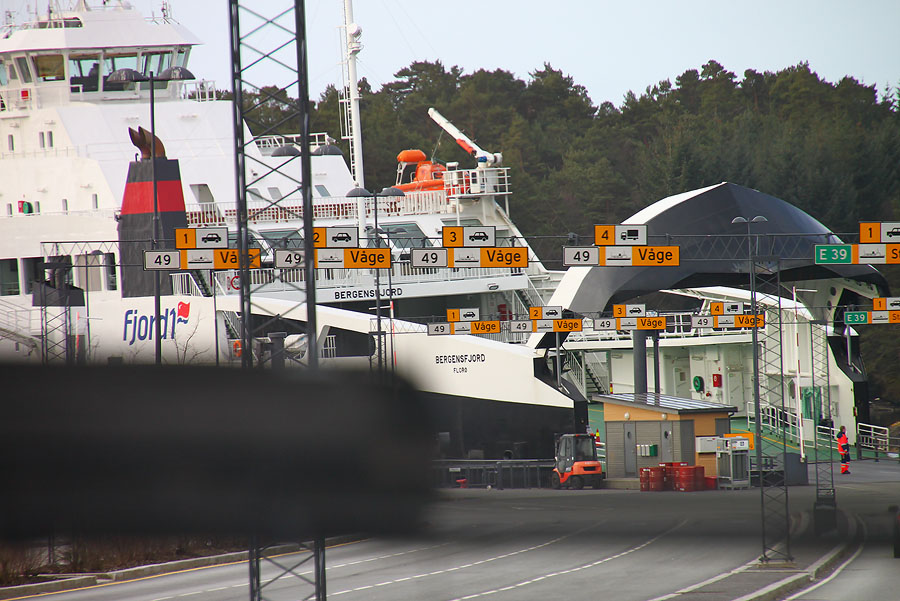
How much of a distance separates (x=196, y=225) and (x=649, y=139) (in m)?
55.7

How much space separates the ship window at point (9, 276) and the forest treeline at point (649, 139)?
20018 millimetres

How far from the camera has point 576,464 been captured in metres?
27.3

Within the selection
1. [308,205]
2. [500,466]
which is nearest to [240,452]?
[308,205]

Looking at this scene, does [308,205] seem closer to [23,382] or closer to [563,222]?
[23,382]

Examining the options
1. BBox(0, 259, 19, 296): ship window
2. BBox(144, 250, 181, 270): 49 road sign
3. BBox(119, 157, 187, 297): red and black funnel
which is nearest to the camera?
BBox(144, 250, 181, 270): 49 road sign

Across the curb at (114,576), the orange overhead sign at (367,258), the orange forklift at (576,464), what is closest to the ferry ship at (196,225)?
the orange forklift at (576,464)

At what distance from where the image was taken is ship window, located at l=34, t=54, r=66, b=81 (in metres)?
40.0

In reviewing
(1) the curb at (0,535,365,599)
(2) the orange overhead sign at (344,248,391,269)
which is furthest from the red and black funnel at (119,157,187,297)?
(1) the curb at (0,535,365,599)

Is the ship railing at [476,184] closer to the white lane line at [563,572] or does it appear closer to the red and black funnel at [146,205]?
the red and black funnel at [146,205]

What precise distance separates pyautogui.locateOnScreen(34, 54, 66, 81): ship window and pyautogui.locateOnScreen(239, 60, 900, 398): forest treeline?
52.7ft

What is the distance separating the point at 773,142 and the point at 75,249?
46.7 meters

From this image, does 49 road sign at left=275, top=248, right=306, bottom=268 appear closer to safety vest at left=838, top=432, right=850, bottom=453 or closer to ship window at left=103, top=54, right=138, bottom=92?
safety vest at left=838, top=432, right=850, bottom=453

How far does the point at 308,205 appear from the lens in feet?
32.9

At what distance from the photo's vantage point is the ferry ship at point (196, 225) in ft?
111
